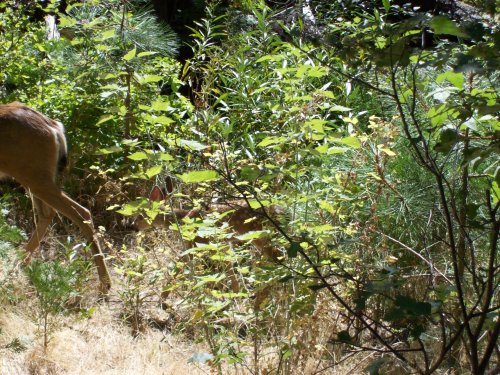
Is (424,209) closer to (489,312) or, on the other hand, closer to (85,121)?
(489,312)

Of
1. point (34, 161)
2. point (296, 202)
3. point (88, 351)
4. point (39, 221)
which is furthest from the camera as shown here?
point (39, 221)

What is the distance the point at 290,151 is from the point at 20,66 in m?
5.20

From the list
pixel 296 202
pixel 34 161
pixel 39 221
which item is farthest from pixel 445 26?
pixel 39 221

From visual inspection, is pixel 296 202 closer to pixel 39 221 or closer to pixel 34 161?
pixel 34 161

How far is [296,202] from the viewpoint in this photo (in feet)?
13.3

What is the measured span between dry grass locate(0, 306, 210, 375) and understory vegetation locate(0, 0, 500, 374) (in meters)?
0.10

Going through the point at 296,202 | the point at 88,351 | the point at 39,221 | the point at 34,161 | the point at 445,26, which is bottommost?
the point at 39,221

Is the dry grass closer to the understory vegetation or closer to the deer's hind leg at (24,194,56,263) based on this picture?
the understory vegetation

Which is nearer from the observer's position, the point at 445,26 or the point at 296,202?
the point at 445,26

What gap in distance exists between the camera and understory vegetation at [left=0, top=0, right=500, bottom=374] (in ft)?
8.64

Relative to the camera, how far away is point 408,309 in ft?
7.25

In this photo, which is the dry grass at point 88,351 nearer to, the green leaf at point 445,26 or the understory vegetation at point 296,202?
the understory vegetation at point 296,202

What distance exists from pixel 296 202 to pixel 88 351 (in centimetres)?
198

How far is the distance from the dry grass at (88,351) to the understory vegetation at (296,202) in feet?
0.31
